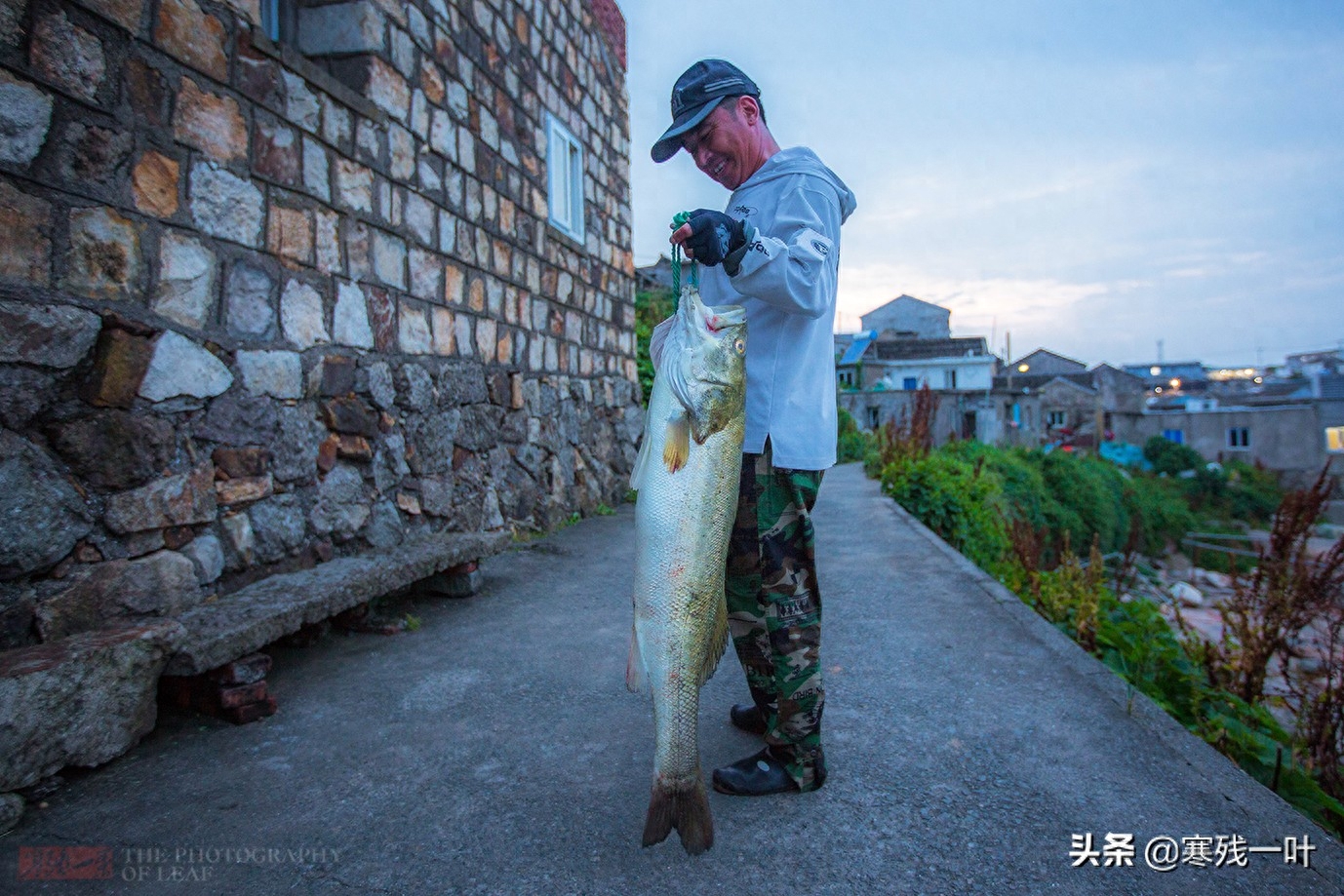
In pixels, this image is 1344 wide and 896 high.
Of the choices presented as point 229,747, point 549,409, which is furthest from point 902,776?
point 549,409

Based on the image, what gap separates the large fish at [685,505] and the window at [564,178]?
571 centimetres

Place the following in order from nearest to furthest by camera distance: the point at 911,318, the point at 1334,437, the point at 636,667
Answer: the point at 636,667 < the point at 1334,437 < the point at 911,318

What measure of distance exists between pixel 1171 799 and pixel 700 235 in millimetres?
2188

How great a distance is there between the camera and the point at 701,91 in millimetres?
2340

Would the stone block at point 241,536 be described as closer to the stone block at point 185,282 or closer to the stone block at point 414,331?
the stone block at point 185,282

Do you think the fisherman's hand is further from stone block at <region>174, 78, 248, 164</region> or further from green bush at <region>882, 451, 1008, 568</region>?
green bush at <region>882, 451, 1008, 568</region>

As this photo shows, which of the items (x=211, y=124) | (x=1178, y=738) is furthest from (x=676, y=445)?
(x=211, y=124)

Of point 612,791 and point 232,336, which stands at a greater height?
point 232,336

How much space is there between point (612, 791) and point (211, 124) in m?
3.22

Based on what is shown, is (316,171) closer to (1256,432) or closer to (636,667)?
(636,667)

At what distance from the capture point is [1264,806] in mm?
2244

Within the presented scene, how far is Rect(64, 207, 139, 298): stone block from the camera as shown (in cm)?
276

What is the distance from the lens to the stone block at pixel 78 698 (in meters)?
2.14

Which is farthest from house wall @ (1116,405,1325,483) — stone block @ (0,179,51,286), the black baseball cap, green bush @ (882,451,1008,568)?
stone block @ (0,179,51,286)
